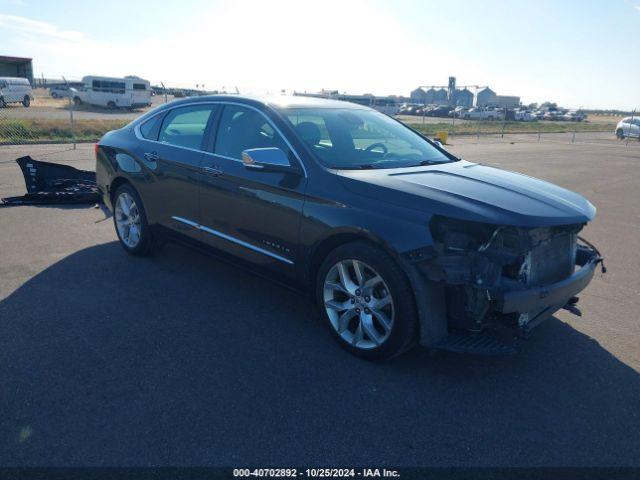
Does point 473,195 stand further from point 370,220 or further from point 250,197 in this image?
point 250,197

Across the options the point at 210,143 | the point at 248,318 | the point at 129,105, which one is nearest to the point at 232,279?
the point at 248,318

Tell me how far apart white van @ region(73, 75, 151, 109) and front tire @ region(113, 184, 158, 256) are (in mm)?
36563

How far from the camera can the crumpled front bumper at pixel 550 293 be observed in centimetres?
293

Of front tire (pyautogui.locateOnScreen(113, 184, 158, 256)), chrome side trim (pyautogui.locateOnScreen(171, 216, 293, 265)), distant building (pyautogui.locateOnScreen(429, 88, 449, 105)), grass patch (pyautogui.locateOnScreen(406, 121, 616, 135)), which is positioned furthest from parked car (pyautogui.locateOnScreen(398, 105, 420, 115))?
chrome side trim (pyautogui.locateOnScreen(171, 216, 293, 265))

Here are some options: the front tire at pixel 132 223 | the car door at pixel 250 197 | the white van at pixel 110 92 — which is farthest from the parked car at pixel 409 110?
the car door at pixel 250 197

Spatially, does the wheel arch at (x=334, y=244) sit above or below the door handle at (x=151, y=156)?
below

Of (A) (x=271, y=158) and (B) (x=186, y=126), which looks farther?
(B) (x=186, y=126)

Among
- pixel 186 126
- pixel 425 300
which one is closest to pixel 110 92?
pixel 186 126

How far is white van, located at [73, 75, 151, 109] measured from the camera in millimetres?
37719

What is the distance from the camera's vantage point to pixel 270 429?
8.84ft

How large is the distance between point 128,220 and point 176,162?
1.20m

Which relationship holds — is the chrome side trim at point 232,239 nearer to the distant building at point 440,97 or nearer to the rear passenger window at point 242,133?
the rear passenger window at point 242,133

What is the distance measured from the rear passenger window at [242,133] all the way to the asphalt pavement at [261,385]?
1.28 meters

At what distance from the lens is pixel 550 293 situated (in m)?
3.13
